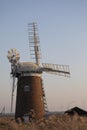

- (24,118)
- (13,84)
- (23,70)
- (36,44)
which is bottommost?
(24,118)

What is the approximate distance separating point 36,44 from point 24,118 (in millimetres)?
9697

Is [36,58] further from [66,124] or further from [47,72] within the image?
[66,124]

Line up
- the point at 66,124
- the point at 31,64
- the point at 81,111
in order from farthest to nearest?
the point at 31,64 → the point at 81,111 → the point at 66,124

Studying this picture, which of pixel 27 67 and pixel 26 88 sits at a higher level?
pixel 27 67

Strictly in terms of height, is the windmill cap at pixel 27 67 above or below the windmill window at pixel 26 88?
above

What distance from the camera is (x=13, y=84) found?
36594 millimetres

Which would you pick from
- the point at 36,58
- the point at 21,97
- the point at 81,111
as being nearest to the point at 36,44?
the point at 36,58

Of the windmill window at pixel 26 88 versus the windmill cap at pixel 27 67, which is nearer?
the windmill window at pixel 26 88

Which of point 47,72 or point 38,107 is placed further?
point 47,72

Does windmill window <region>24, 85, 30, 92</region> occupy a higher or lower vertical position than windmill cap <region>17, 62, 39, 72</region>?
lower

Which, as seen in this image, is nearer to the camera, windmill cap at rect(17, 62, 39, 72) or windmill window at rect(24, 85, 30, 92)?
windmill window at rect(24, 85, 30, 92)

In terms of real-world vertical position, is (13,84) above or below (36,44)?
below

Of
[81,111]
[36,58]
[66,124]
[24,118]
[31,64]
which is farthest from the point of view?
[36,58]

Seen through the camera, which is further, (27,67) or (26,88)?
(27,67)
